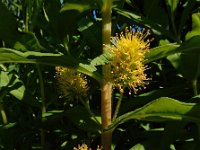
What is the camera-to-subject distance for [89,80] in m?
2.17

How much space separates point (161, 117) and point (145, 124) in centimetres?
68

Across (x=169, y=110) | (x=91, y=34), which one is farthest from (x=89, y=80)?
(x=169, y=110)

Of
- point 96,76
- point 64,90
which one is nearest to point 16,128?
point 64,90

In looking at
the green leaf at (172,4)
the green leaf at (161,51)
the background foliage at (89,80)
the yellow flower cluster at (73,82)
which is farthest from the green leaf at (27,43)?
the green leaf at (172,4)

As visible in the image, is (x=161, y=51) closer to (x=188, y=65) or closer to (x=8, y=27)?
(x=188, y=65)

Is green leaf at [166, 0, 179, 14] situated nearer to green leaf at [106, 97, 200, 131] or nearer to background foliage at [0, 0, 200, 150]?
background foliage at [0, 0, 200, 150]

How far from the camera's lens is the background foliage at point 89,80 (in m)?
1.60

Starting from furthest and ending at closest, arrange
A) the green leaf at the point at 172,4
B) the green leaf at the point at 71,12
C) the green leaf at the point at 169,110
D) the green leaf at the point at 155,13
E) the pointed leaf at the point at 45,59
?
the green leaf at the point at 155,13, the green leaf at the point at 172,4, the green leaf at the point at 71,12, the pointed leaf at the point at 45,59, the green leaf at the point at 169,110

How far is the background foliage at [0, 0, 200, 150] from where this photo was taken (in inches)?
63.1

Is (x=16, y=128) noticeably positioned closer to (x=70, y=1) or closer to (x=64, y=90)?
(x=64, y=90)

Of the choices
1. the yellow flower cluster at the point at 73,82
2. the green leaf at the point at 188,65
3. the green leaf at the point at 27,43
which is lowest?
the yellow flower cluster at the point at 73,82

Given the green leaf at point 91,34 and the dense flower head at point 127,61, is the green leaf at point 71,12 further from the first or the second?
the dense flower head at point 127,61

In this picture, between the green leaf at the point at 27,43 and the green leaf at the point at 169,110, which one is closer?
the green leaf at the point at 169,110

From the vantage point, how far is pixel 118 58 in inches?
62.1
